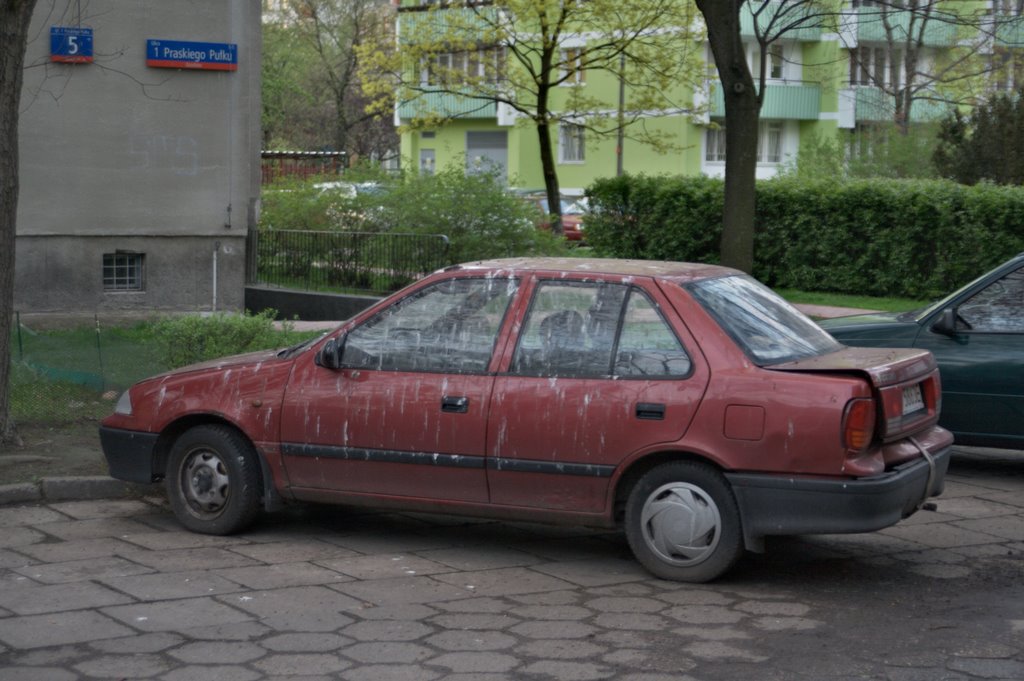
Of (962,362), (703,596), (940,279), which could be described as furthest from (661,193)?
(703,596)

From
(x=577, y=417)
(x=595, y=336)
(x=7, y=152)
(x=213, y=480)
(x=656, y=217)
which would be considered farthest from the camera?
(x=656, y=217)

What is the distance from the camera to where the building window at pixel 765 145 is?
180 ft

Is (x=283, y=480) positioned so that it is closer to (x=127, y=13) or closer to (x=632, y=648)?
(x=632, y=648)

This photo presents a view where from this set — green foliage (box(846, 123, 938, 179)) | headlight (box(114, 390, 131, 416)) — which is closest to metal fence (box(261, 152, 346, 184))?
green foliage (box(846, 123, 938, 179))

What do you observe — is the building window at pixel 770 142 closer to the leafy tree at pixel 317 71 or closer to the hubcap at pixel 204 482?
the leafy tree at pixel 317 71

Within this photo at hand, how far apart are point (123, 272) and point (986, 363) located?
11555 millimetres

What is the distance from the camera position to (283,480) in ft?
24.3

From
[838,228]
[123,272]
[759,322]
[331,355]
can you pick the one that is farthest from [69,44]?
[838,228]

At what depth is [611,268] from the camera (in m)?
7.12

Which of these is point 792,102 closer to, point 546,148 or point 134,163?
point 546,148

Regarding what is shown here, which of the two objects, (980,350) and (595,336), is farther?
(980,350)

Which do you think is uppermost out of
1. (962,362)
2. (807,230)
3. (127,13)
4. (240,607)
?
(127,13)

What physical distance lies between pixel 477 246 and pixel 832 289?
7.30 m

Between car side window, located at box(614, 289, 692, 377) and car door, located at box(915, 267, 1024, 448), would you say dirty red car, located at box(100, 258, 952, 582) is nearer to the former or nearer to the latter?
car side window, located at box(614, 289, 692, 377)
